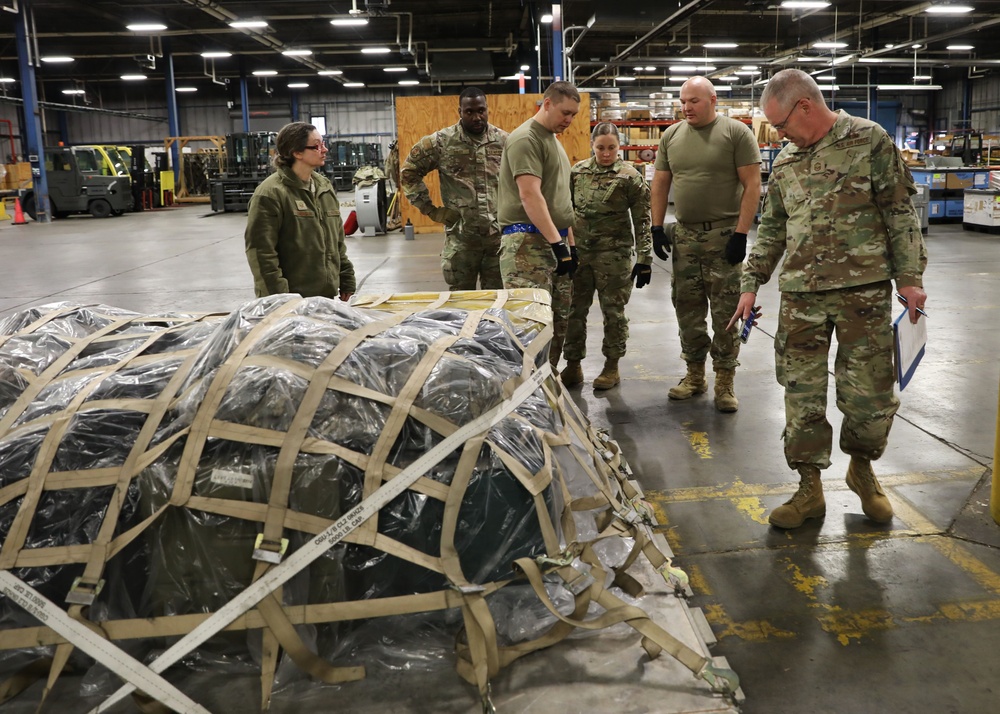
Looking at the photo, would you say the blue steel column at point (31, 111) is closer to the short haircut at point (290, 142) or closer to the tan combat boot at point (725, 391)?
the short haircut at point (290, 142)

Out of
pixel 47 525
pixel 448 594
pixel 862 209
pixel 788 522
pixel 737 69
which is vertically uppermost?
pixel 737 69

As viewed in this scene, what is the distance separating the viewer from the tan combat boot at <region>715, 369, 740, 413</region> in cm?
509

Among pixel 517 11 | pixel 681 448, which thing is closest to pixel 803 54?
pixel 517 11

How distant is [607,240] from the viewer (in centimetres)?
552

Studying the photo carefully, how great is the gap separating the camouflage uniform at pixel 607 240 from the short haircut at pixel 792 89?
217 centimetres

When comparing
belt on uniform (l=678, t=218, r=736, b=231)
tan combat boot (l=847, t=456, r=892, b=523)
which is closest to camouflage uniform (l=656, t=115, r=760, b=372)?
belt on uniform (l=678, t=218, r=736, b=231)

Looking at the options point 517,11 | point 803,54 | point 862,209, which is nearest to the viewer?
point 862,209

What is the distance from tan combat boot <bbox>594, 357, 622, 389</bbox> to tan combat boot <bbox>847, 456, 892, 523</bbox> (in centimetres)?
231

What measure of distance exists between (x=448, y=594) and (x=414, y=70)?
3706cm

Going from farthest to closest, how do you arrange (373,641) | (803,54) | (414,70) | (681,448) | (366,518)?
(414,70)
(803,54)
(681,448)
(373,641)
(366,518)

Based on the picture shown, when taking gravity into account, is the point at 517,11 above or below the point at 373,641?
above

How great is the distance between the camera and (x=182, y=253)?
14883mm

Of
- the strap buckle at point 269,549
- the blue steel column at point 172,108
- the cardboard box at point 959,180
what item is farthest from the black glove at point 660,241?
the blue steel column at point 172,108

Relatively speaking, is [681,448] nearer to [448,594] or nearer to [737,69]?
[448,594]
